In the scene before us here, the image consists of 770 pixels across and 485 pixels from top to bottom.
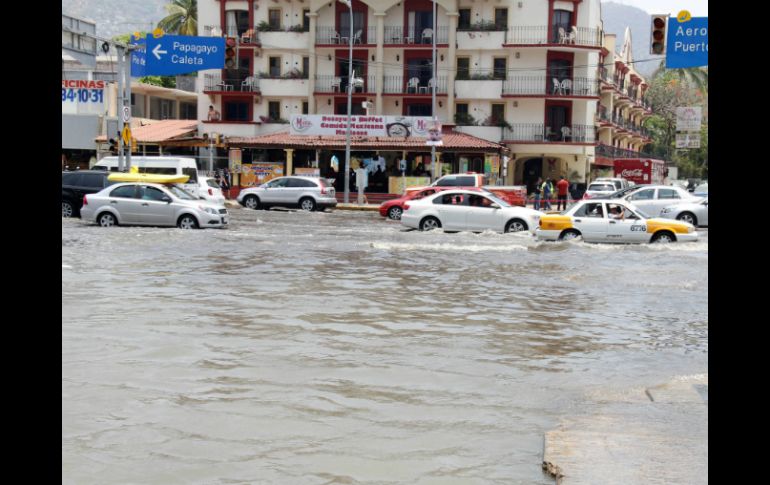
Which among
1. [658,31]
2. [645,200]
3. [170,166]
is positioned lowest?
[645,200]

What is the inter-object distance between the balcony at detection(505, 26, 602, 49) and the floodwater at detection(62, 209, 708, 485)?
34.3 meters

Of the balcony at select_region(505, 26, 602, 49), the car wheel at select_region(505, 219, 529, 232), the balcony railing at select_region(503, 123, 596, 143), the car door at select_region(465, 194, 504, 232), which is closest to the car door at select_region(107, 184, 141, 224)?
the car door at select_region(465, 194, 504, 232)

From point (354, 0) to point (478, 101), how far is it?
9.54 meters

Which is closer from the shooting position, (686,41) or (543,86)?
(686,41)

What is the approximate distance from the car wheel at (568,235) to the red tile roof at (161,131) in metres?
34.3

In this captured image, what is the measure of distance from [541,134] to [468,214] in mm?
27371

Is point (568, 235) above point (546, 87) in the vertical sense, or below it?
below

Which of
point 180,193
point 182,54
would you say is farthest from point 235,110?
point 180,193

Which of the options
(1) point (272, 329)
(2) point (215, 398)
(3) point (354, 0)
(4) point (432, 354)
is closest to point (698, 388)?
(4) point (432, 354)

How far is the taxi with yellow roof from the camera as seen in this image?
26.3m

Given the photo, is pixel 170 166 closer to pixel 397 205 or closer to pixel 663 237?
pixel 397 205

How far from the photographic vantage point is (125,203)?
2877cm

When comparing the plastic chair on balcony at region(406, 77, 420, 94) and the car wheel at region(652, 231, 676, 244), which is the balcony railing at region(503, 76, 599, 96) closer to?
the plastic chair on balcony at region(406, 77, 420, 94)

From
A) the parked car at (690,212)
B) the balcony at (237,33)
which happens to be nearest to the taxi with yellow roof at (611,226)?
the parked car at (690,212)
